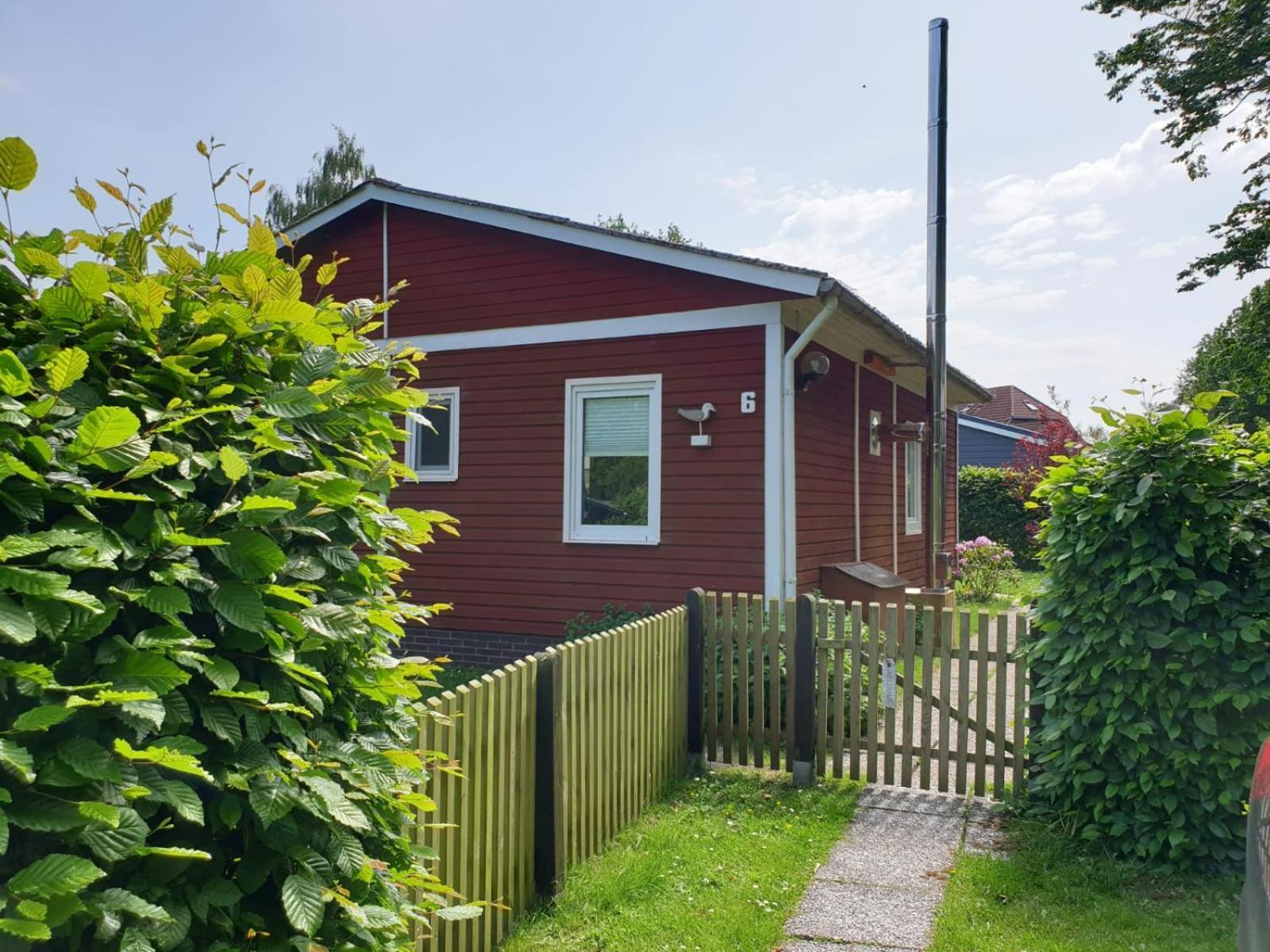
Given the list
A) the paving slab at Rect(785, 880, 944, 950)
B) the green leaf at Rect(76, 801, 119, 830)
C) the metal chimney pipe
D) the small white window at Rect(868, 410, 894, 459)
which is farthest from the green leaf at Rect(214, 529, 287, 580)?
the small white window at Rect(868, 410, 894, 459)

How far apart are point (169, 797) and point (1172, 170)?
22095 millimetres

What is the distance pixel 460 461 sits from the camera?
32.1 feet

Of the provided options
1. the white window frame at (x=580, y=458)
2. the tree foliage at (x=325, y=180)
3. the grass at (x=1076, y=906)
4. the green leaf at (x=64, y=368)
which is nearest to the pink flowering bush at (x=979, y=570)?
the white window frame at (x=580, y=458)

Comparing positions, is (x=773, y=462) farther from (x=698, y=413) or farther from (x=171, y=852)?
(x=171, y=852)

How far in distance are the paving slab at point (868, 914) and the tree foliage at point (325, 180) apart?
31.8 metres

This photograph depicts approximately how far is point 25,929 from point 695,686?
16.2 feet

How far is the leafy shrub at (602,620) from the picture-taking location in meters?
8.48

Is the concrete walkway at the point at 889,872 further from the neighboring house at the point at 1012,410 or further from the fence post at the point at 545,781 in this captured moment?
the neighboring house at the point at 1012,410

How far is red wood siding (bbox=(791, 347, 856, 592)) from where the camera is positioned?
28.8 ft

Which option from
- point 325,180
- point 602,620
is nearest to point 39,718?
point 602,620

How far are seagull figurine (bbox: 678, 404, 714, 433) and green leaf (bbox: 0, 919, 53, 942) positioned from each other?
749 cm

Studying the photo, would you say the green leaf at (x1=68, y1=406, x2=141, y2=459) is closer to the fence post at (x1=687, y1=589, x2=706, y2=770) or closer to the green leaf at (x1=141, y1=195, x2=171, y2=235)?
the green leaf at (x1=141, y1=195, x2=171, y2=235)

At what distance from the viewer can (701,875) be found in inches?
162

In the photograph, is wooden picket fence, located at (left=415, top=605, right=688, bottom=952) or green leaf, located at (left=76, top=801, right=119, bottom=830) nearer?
green leaf, located at (left=76, top=801, right=119, bottom=830)
